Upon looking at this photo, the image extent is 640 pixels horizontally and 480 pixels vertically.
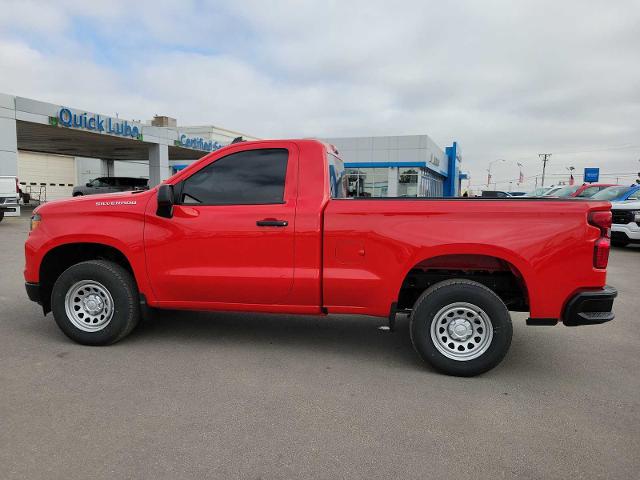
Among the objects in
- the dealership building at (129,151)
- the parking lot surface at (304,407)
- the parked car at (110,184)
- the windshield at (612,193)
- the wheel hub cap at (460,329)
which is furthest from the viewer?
the parked car at (110,184)

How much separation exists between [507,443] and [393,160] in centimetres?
3564

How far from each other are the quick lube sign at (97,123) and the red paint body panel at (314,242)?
18.0 m

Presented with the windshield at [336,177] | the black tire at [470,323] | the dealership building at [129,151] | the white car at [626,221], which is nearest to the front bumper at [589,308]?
the black tire at [470,323]

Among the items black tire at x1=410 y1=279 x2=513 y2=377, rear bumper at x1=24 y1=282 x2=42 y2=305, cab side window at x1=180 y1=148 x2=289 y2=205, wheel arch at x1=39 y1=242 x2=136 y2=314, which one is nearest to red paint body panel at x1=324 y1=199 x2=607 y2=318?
black tire at x1=410 y1=279 x2=513 y2=377

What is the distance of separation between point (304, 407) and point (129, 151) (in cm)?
3199

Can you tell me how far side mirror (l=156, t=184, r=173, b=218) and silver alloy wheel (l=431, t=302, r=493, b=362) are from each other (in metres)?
2.51

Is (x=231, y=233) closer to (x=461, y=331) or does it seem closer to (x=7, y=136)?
(x=461, y=331)

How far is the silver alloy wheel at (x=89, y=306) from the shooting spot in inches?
179

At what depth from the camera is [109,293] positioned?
177 inches

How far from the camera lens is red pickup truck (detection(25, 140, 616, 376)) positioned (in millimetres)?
3814

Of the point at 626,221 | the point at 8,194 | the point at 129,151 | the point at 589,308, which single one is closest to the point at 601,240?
the point at 589,308

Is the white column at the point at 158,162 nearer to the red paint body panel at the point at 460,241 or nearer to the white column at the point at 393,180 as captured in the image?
the white column at the point at 393,180

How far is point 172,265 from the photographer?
4363mm

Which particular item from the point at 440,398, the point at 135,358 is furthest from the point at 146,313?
the point at 440,398
